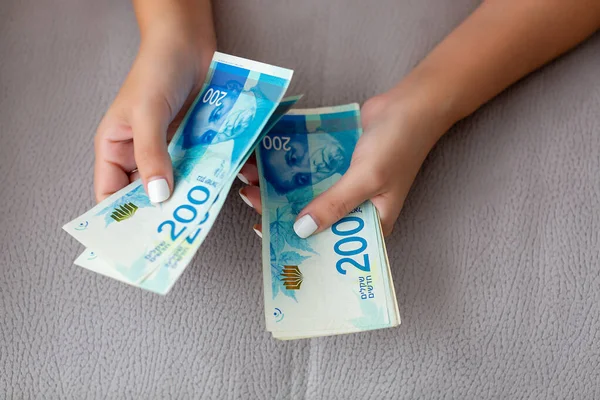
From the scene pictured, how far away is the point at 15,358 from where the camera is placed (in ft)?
2.43

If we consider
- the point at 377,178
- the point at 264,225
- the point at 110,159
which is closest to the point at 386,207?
the point at 377,178

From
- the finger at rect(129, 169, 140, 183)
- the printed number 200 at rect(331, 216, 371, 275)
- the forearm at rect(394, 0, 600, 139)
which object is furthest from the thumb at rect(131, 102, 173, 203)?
the forearm at rect(394, 0, 600, 139)

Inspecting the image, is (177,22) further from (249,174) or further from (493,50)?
(493,50)

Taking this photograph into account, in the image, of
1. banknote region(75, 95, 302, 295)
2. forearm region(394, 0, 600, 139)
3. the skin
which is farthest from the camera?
forearm region(394, 0, 600, 139)

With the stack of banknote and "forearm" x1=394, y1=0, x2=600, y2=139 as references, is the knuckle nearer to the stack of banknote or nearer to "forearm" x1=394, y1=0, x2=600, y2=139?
the stack of banknote

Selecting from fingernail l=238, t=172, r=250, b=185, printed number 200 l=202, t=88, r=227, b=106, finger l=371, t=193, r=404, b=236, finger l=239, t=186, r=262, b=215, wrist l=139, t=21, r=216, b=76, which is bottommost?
finger l=371, t=193, r=404, b=236

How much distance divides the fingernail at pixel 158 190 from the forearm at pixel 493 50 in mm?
404

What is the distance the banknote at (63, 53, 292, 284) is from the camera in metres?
0.66

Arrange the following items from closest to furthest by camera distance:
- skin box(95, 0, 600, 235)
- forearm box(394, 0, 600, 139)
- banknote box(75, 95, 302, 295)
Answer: banknote box(75, 95, 302, 295), skin box(95, 0, 600, 235), forearm box(394, 0, 600, 139)

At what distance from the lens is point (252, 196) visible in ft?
2.61

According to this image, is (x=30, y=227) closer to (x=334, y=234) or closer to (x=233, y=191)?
(x=233, y=191)

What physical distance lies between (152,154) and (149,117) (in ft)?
0.19

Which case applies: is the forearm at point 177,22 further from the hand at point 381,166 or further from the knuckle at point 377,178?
the knuckle at point 377,178

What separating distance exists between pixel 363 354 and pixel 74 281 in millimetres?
425
